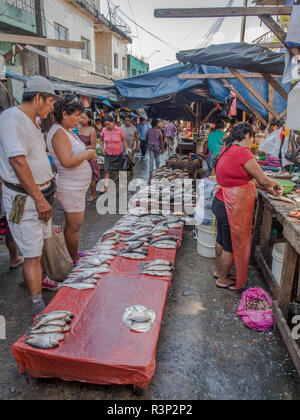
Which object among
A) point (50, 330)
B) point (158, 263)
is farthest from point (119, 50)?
point (50, 330)

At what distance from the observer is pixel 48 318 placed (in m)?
2.34

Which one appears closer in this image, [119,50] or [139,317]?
[139,317]

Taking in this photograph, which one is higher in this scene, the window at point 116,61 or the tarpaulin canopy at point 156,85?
the window at point 116,61

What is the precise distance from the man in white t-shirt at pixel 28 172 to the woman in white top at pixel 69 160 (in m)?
0.46

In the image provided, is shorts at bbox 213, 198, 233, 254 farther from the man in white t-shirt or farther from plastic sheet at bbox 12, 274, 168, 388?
the man in white t-shirt

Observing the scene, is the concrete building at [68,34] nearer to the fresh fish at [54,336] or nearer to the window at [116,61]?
the window at [116,61]

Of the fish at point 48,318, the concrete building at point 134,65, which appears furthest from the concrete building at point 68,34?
the fish at point 48,318

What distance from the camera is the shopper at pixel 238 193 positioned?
3162 millimetres

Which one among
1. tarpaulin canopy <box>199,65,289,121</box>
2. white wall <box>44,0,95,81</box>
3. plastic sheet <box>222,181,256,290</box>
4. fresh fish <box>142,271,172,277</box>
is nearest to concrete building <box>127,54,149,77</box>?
white wall <box>44,0,95,81</box>

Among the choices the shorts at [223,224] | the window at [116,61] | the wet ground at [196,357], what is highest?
the window at [116,61]

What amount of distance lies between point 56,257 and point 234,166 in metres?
2.37

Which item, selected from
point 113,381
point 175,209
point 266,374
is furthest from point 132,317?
point 175,209

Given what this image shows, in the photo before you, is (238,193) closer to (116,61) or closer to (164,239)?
(164,239)
